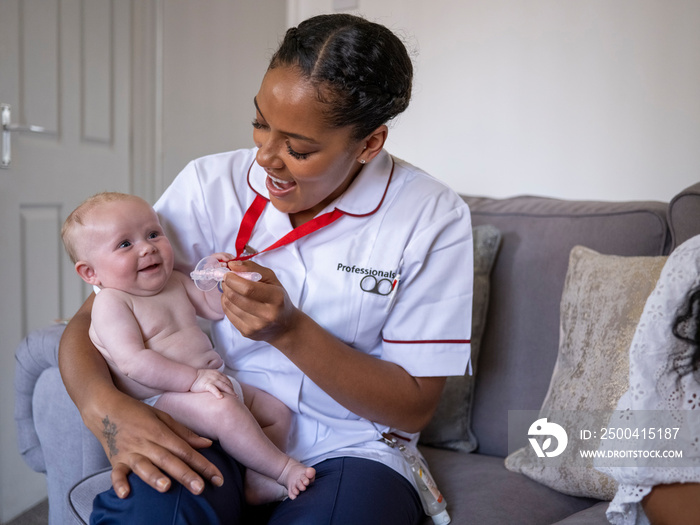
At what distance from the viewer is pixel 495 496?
1.28m

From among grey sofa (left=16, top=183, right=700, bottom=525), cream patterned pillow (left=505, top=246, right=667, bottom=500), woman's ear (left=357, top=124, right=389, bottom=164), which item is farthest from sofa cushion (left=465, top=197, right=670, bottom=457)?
woman's ear (left=357, top=124, right=389, bottom=164)

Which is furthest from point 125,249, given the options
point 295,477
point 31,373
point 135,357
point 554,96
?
point 554,96

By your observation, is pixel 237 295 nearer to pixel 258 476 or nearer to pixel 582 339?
pixel 258 476

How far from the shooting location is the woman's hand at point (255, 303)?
0.96 m

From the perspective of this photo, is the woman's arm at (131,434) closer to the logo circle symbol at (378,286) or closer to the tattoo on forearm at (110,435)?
the tattoo on forearm at (110,435)

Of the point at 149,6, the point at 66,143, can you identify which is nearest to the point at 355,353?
the point at 66,143

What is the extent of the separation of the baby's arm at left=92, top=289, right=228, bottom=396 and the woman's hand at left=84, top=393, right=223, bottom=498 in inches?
2.4

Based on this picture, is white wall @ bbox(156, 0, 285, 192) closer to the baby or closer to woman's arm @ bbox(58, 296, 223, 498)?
the baby

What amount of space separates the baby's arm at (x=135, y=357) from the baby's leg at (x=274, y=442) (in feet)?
0.36

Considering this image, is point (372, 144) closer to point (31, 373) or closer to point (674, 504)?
point (674, 504)

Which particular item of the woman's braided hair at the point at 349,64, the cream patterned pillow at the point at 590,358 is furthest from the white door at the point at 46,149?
the cream patterned pillow at the point at 590,358

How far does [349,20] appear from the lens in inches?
43.0

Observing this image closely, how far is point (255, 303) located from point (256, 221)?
34cm

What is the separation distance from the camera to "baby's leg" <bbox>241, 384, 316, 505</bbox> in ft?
3.51
